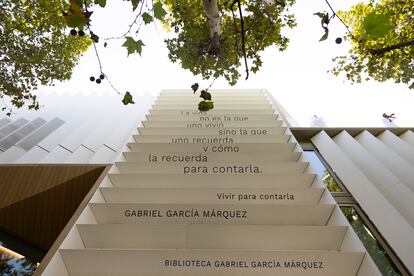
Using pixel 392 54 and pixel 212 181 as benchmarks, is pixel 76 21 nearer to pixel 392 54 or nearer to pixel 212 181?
pixel 212 181

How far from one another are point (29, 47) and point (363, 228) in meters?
7.78

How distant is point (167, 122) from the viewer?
6.39 meters

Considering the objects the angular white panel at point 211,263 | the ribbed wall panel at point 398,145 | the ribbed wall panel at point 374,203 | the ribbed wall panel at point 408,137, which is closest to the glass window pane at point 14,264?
the angular white panel at point 211,263

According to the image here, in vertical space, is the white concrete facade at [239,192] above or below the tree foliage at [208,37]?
below

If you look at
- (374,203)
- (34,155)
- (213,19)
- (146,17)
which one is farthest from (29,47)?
(374,203)

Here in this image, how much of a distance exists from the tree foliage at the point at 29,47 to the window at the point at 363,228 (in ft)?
21.1

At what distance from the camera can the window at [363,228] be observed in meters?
3.66

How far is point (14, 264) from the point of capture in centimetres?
432

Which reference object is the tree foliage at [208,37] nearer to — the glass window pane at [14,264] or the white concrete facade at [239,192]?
the white concrete facade at [239,192]

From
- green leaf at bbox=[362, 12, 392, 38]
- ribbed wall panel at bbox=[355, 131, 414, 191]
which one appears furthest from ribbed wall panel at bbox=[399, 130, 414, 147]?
green leaf at bbox=[362, 12, 392, 38]

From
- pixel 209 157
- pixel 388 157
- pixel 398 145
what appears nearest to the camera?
pixel 209 157

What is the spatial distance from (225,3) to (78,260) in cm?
596

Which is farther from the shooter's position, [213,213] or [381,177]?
[381,177]

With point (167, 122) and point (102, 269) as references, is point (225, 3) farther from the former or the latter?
point (102, 269)
